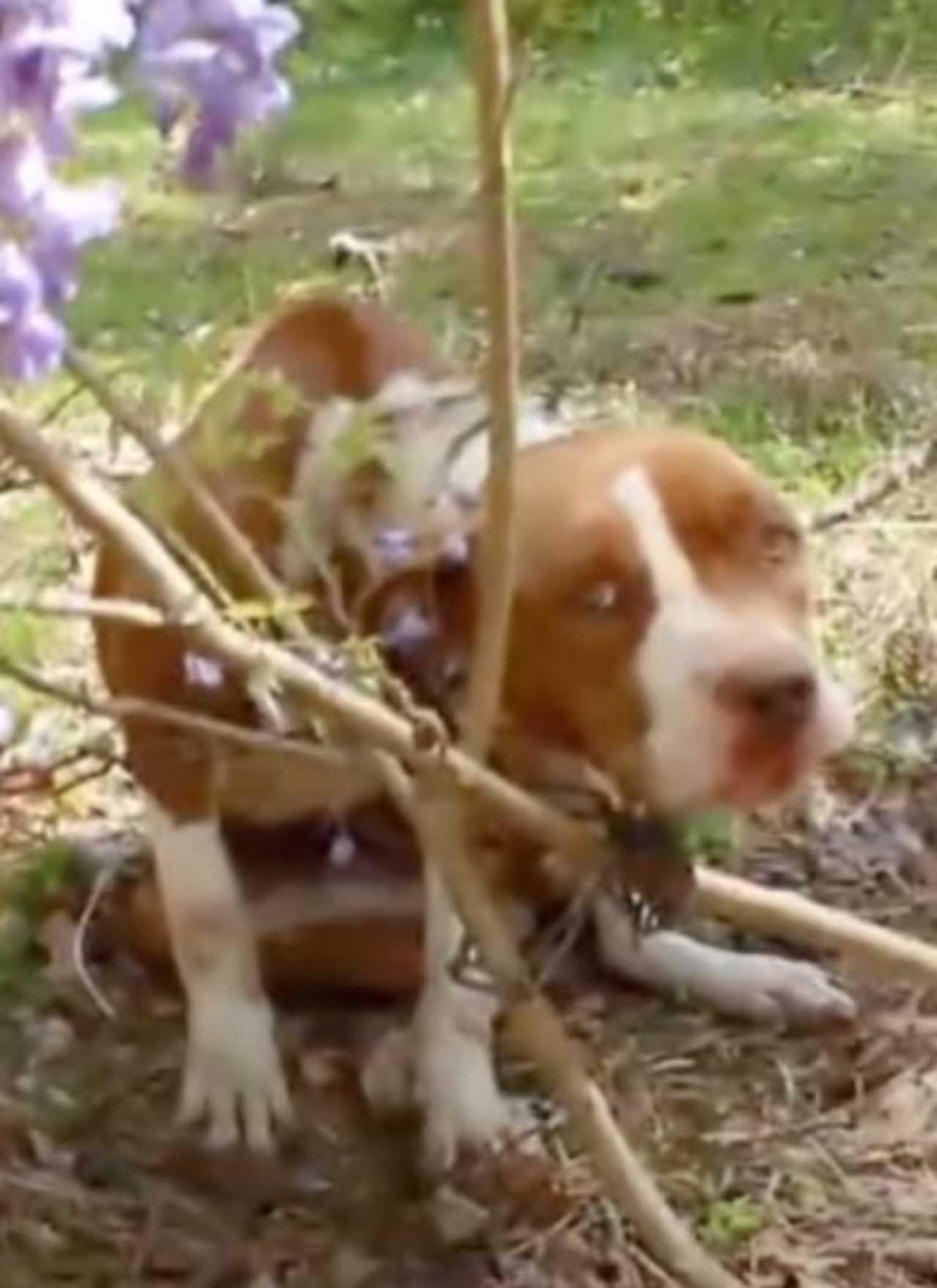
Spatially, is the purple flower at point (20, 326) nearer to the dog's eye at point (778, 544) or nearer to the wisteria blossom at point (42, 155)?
the wisteria blossom at point (42, 155)

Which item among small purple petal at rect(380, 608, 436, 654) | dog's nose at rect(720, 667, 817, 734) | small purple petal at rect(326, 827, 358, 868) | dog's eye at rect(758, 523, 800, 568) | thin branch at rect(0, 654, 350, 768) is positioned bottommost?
small purple petal at rect(326, 827, 358, 868)

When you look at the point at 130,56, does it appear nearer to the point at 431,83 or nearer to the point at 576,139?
the point at 576,139

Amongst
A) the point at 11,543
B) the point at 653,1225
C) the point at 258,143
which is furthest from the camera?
the point at 258,143

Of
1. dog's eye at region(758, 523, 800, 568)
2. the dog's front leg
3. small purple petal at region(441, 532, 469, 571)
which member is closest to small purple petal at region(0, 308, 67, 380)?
small purple petal at region(441, 532, 469, 571)

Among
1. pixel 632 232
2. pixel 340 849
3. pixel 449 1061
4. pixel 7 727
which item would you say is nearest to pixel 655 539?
pixel 449 1061

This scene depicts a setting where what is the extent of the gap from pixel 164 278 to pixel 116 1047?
7.68 feet

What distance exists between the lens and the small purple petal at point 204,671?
2.48 m

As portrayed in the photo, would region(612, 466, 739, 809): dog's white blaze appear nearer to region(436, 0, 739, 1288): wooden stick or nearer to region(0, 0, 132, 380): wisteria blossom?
region(436, 0, 739, 1288): wooden stick

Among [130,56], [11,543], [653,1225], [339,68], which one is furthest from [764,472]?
[339,68]

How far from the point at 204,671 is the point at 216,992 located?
49 cm

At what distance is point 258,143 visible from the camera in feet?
20.1

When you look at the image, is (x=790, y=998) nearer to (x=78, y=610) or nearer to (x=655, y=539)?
(x=655, y=539)

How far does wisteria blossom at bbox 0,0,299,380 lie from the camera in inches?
63.5

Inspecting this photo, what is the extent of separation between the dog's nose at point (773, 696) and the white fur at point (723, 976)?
55 centimetres
